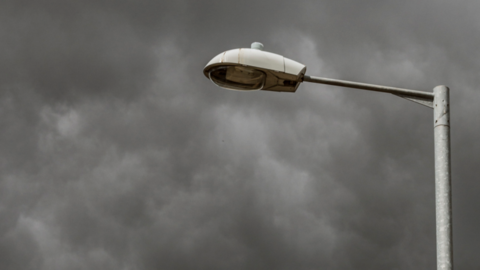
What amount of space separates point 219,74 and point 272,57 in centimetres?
127

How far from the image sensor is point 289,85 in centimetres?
1142

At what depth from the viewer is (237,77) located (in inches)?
450

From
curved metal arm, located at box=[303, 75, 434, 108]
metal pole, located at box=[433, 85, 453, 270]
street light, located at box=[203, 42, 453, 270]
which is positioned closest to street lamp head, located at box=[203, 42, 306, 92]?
street light, located at box=[203, 42, 453, 270]

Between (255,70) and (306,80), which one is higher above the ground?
(255,70)

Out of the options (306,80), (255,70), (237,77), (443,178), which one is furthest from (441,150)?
(237,77)

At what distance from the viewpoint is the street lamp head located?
10766 millimetres

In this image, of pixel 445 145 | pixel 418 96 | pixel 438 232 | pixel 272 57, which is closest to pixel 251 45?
pixel 272 57

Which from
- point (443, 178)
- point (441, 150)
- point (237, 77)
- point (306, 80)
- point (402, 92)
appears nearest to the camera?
point (443, 178)

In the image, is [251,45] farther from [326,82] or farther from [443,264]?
[443,264]

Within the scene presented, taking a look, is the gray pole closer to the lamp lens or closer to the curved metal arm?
the curved metal arm

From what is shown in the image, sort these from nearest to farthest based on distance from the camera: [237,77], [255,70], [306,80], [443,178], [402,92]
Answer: [443,178]
[402,92]
[306,80]
[255,70]
[237,77]

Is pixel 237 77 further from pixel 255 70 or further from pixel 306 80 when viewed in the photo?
pixel 306 80

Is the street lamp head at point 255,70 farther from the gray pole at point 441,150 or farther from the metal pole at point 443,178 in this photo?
Answer: the metal pole at point 443,178

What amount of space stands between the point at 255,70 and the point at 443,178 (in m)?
4.37
